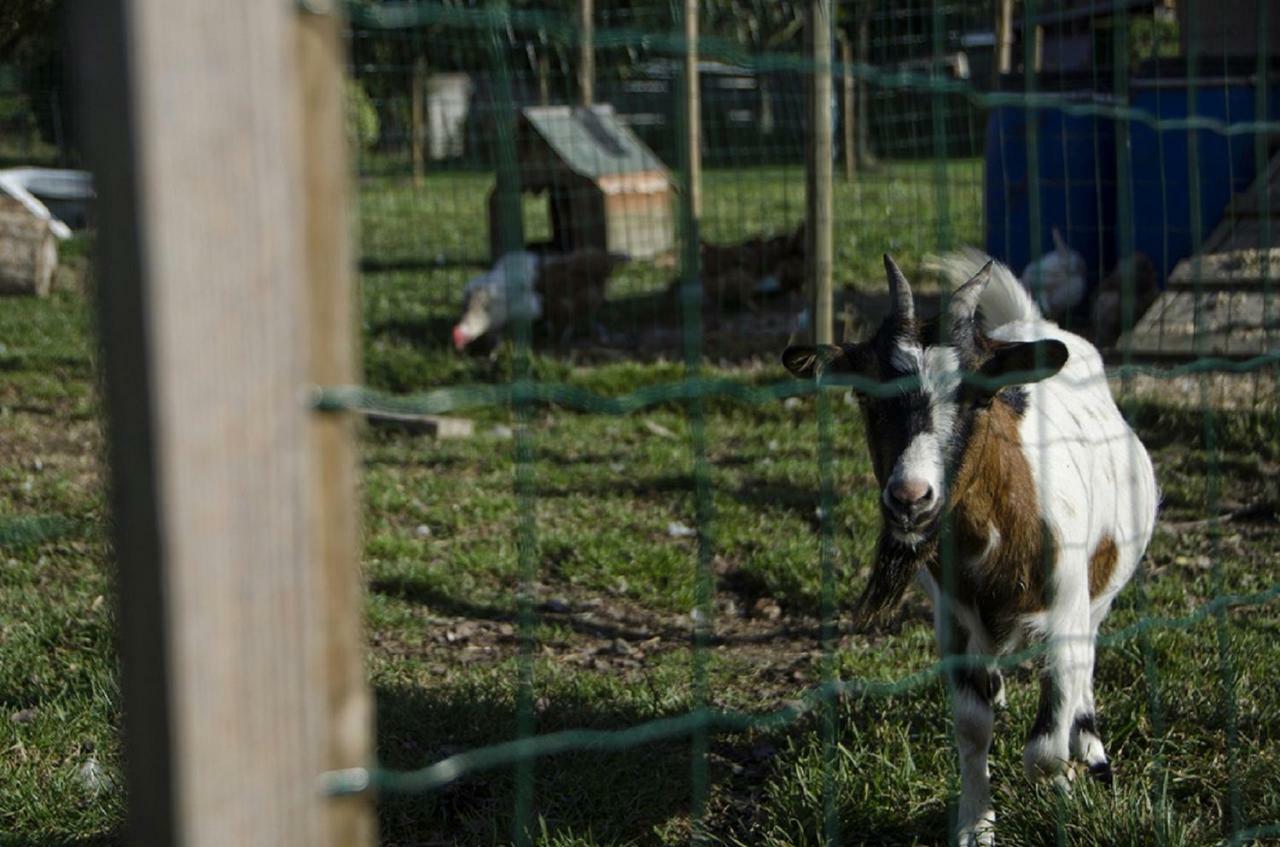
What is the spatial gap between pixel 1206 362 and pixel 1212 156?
261 inches

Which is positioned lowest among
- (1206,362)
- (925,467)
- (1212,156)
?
(925,467)

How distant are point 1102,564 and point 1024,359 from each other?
96 centimetres

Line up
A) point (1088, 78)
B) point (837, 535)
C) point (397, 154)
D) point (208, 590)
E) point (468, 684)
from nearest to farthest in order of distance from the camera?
point (208, 590), point (468, 684), point (837, 535), point (1088, 78), point (397, 154)

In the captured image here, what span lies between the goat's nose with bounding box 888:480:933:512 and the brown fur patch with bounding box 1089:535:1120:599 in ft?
3.23

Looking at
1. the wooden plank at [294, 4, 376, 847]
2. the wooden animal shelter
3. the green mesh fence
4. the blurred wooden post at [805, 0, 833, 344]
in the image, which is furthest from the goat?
the wooden animal shelter

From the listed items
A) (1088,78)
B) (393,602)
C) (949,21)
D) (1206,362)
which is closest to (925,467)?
(1206,362)

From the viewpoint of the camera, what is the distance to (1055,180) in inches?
360

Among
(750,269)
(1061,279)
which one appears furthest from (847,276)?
(1061,279)

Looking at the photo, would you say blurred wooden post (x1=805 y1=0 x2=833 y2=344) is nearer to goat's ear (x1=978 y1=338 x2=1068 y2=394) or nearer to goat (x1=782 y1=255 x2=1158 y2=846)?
goat (x1=782 y1=255 x2=1158 y2=846)

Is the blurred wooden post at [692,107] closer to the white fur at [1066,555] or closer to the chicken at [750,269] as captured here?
the chicken at [750,269]

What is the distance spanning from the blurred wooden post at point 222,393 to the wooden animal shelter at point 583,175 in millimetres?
10132

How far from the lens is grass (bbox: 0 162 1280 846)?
337cm

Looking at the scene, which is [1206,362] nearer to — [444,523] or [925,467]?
[925,467]

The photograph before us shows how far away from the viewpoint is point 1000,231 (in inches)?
370
